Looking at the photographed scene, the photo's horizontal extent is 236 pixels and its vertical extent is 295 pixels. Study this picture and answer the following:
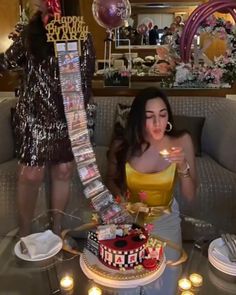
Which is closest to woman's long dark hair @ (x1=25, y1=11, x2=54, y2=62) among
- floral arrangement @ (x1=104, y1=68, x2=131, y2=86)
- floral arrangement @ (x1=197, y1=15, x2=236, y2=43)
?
floral arrangement @ (x1=104, y1=68, x2=131, y2=86)

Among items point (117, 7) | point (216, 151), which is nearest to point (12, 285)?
point (216, 151)

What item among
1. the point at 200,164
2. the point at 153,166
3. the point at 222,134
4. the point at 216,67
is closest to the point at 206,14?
the point at 216,67

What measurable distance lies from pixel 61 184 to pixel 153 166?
53 centimetres

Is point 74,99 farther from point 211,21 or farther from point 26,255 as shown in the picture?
point 211,21

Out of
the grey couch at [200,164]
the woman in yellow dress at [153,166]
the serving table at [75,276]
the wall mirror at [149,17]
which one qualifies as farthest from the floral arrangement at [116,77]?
the wall mirror at [149,17]

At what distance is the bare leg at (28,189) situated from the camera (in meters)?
1.92

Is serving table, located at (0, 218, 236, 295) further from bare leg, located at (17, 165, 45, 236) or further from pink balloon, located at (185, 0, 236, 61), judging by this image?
pink balloon, located at (185, 0, 236, 61)

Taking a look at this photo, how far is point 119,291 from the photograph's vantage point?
47.5 inches

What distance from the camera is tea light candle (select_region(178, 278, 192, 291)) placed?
50.5 inches

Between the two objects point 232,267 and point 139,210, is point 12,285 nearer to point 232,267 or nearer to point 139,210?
point 139,210

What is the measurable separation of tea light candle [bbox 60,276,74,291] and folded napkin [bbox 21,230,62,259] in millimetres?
108

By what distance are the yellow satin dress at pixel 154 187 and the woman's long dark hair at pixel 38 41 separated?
0.67 metres

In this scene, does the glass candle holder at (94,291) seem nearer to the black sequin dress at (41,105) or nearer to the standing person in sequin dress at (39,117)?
the standing person in sequin dress at (39,117)

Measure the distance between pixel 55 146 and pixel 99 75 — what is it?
1.66 meters
